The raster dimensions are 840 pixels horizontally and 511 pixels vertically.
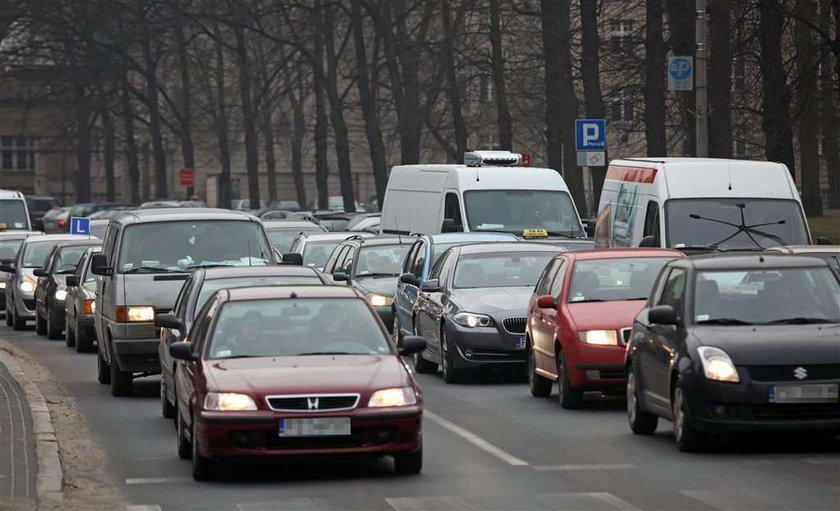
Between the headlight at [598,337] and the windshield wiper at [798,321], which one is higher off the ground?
the windshield wiper at [798,321]

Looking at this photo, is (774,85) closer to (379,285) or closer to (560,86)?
(379,285)

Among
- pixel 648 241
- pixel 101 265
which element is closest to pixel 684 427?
pixel 101 265

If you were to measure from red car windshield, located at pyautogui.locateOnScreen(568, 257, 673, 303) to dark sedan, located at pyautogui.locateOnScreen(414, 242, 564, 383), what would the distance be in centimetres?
211

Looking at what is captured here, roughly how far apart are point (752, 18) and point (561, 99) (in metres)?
10.1

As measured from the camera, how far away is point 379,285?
27.2 m

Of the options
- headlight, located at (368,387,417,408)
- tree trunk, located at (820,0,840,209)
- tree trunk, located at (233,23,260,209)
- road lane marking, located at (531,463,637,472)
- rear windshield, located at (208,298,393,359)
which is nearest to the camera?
headlight, located at (368,387,417,408)

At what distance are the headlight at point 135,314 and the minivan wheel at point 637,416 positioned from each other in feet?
20.0

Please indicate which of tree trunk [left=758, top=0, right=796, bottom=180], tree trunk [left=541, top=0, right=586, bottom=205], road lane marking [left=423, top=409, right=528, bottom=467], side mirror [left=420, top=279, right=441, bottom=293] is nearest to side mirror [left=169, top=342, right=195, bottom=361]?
road lane marking [left=423, top=409, right=528, bottom=467]

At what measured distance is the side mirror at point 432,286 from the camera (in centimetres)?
2150

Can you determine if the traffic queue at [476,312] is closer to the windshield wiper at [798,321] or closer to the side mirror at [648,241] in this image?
the windshield wiper at [798,321]

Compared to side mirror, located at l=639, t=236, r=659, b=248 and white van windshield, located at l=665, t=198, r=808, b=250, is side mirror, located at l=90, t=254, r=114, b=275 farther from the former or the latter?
white van windshield, located at l=665, t=198, r=808, b=250

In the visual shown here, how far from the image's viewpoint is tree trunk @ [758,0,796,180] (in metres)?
31.3

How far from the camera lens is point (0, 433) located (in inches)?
586

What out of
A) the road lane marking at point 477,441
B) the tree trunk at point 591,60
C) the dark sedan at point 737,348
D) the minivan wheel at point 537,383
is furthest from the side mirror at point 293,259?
the tree trunk at point 591,60
